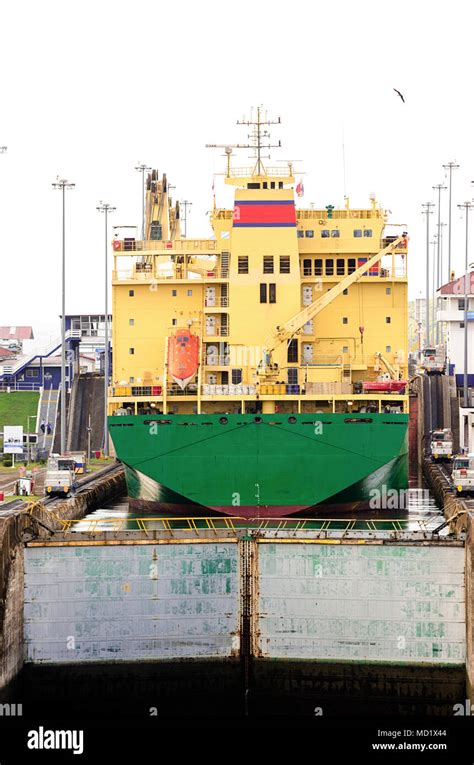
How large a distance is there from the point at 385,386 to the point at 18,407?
57.1m

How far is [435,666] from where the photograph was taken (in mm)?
35125

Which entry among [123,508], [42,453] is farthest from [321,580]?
[42,453]

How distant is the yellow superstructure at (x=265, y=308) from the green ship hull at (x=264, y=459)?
1627mm

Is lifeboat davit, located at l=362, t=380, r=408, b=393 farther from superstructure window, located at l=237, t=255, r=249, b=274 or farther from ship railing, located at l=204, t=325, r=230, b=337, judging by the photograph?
superstructure window, located at l=237, t=255, r=249, b=274

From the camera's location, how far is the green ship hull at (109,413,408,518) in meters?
46.9

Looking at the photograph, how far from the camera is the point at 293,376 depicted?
50.9m

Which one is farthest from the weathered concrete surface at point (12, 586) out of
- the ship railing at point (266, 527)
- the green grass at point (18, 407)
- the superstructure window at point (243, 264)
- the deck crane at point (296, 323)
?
the green grass at point (18, 407)

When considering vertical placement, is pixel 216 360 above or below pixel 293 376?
above

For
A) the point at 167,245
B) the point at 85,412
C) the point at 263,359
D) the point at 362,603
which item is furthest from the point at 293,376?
the point at 85,412

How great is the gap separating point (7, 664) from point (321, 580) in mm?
8932

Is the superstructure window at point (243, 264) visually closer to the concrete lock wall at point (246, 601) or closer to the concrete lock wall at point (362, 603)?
the concrete lock wall at point (246, 601)

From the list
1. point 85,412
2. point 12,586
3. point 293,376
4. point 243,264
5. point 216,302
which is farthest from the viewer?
point 85,412

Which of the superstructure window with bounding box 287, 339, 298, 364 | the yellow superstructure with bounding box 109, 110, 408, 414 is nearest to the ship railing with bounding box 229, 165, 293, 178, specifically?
the yellow superstructure with bounding box 109, 110, 408, 414

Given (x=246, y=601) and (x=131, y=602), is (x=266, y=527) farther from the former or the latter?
(x=131, y=602)
